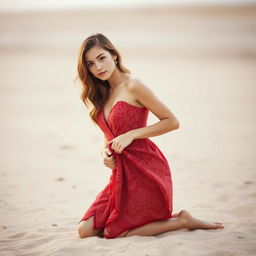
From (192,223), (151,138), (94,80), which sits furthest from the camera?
(151,138)

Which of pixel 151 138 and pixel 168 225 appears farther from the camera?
pixel 151 138

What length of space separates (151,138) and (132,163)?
430 cm

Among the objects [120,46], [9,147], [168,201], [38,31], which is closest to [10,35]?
[38,31]

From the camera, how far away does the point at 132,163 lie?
292cm

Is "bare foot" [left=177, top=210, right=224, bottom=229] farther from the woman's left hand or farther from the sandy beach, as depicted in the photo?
the woman's left hand

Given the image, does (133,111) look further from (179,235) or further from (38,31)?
(38,31)

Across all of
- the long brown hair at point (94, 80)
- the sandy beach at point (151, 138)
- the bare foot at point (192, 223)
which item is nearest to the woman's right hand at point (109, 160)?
the long brown hair at point (94, 80)

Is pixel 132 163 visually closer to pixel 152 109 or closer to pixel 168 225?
pixel 152 109

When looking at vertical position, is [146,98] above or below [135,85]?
below

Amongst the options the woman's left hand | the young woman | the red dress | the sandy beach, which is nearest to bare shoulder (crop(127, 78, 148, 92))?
the young woman

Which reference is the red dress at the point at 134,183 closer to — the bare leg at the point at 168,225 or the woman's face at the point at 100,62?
the bare leg at the point at 168,225

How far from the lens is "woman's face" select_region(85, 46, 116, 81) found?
2.98 meters

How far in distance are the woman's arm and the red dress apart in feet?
0.32

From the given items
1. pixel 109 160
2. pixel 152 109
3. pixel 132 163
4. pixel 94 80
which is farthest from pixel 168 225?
pixel 94 80
